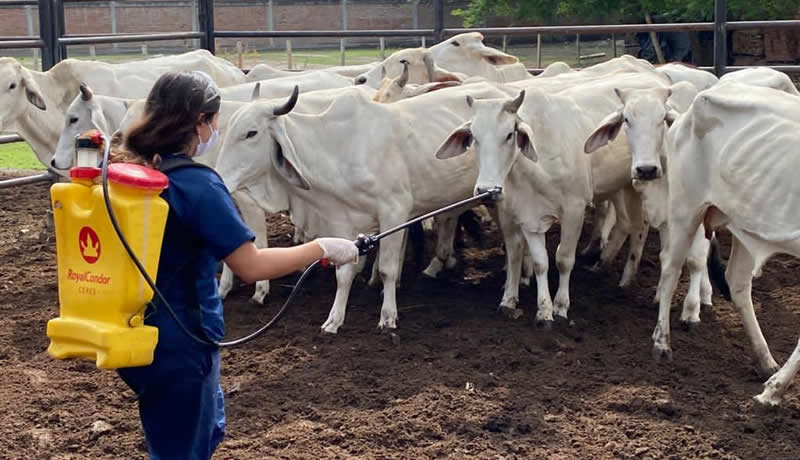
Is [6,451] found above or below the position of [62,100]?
below

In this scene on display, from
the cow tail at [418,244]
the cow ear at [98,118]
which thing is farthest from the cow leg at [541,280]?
the cow ear at [98,118]

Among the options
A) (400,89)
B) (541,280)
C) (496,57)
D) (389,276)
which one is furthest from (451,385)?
(496,57)

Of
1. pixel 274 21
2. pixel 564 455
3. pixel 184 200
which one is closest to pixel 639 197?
pixel 564 455

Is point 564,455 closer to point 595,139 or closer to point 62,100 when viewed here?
point 595,139

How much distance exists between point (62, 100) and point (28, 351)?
3637 millimetres

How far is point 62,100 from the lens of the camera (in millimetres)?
9945

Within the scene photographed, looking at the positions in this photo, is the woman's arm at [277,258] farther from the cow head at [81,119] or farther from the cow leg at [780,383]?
the cow head at [81,119]

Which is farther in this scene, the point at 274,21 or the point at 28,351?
the point at 274,21

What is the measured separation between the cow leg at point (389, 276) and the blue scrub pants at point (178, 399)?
11.5 feet

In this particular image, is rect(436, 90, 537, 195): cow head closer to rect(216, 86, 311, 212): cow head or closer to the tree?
rect(216, 86, 311, 212): cow head

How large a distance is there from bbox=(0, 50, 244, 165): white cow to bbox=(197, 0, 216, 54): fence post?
1.38 m

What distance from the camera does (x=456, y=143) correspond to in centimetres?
729

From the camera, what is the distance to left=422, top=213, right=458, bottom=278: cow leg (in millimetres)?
8422

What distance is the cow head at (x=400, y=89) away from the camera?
28.2 ft
